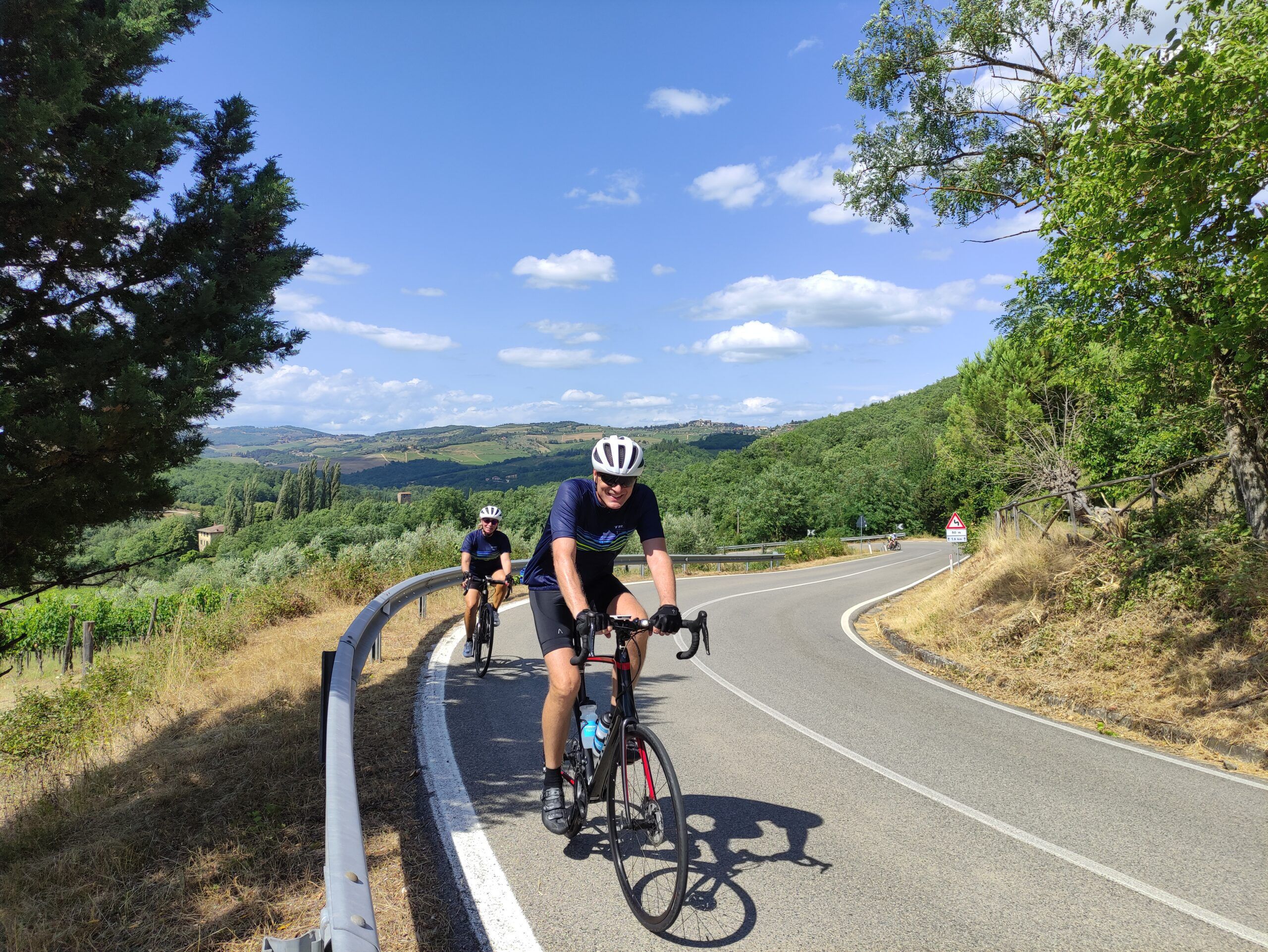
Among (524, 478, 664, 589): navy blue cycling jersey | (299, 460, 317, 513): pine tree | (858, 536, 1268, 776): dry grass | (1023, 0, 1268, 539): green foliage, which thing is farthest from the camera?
(299, 460, 317, 513): pine tree

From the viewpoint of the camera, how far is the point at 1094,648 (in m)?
8.50

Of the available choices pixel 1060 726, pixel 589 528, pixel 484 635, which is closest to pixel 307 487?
pixel 484 635

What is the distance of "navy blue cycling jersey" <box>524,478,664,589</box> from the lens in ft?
13.2

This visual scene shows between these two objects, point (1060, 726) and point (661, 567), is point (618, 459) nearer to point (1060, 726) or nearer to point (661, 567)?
point (661, 567)

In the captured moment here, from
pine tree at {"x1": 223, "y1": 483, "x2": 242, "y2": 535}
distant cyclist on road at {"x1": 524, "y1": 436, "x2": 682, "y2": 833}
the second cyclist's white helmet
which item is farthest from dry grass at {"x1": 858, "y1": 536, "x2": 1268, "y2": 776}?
pine tree at {"x1": 223, "y1": 483, "x2": 242, "y2": 535}

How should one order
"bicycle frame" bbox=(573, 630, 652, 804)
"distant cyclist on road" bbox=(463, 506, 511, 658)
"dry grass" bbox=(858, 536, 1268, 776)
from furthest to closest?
1. "distant cyclist on road" bbox=(463, 506, 511, 658)
2. "dry grass" bbox=(858, 536, 1268, 776)
3. "bicycle frame" bbox=(573, 630, 652, 804)

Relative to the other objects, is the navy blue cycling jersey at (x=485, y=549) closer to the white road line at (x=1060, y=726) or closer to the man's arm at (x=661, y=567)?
→ the man's arm at (x=661, y=567)

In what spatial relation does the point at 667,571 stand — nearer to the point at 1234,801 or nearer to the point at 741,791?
the point at 741,791


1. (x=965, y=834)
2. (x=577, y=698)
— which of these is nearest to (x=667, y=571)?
(x=577, y=698)

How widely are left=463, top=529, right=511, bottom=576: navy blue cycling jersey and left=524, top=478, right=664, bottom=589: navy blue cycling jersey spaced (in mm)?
4737

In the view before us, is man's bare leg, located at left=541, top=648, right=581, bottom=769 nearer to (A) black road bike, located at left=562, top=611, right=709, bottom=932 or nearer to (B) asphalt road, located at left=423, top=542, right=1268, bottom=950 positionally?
(A) black road bike, located at left=562, top=611, right=709, bottom=932

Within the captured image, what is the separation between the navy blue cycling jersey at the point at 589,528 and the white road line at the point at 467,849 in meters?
1.43

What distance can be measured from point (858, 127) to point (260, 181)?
37.9 ft

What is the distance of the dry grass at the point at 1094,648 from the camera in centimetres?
664
